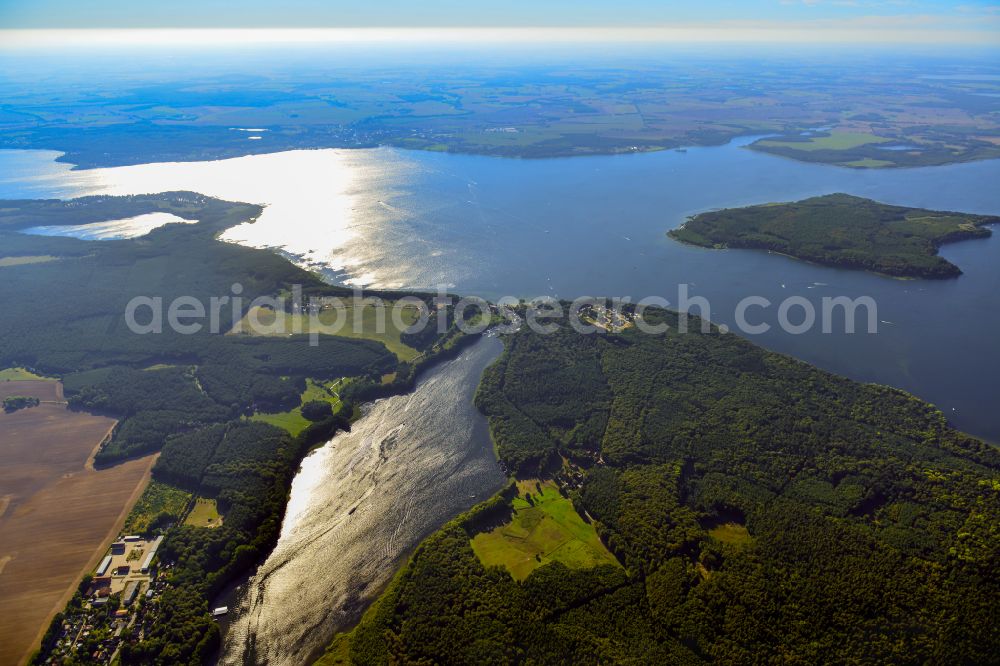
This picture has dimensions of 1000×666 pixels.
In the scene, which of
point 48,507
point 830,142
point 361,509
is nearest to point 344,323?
point 361,509

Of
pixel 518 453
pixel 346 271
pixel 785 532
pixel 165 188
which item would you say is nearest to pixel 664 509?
pixel 785 532

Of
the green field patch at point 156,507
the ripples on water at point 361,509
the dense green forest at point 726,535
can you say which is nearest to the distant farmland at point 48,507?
the green field patch at point 156,507

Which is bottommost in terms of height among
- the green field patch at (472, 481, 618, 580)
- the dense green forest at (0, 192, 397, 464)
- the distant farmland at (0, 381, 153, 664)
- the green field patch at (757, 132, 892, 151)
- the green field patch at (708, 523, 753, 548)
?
the distant farmland at (0, 381, 153, 664)

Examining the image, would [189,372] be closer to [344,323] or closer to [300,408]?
Result: [300,408]

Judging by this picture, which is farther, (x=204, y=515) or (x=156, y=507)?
(x=156, y=507)

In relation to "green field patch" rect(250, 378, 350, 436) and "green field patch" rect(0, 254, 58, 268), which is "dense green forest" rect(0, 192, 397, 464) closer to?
"green field patch" rect(250, 378, 350, 436)

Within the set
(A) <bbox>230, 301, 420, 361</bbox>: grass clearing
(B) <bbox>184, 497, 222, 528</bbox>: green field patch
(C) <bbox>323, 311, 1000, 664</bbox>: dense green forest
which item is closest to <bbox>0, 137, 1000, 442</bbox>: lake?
(A) <bbox>230, 301, 420, 361</bbox>: grass clearing

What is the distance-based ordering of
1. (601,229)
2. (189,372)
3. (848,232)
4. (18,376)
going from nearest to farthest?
(18,376)
(189,372)
(848,232)
(601,229)
